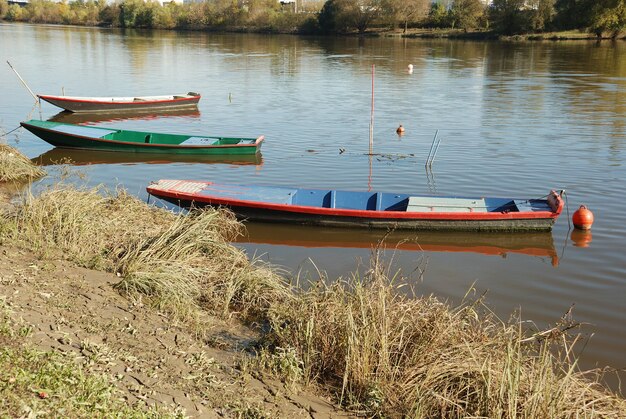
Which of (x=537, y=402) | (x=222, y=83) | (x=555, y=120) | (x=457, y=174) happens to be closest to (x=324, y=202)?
(x=457, y=174)

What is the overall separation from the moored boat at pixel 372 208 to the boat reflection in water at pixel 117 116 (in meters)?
13.9

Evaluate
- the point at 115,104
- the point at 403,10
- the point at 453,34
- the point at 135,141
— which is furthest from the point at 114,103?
the point at 403,10

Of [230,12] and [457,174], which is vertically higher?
[230,12]

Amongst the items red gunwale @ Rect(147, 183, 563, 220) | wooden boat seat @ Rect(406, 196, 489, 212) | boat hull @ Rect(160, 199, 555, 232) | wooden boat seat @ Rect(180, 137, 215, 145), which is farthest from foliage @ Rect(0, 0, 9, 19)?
wooden boat seat @ Rect(406, 196, 489, 212)

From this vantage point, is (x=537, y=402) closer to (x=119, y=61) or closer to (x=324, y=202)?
(x=324, y=202)

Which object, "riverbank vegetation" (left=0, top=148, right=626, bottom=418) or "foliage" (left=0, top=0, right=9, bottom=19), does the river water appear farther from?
"foliage" (left=0, top=0, right=9, bottom=19)

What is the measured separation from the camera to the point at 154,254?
848 cm

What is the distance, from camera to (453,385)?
5.68m

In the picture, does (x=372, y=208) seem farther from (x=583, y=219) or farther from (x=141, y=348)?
(x=141, y=348)

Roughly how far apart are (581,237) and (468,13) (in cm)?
6917

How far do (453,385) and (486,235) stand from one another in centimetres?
775

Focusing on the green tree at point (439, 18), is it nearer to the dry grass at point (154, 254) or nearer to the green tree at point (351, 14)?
the green tree at point (351, 14)

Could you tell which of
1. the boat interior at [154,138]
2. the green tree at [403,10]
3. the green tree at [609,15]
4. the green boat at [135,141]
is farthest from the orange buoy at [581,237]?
the green tree at [403,10]

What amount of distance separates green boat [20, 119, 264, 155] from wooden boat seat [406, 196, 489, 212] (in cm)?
727
